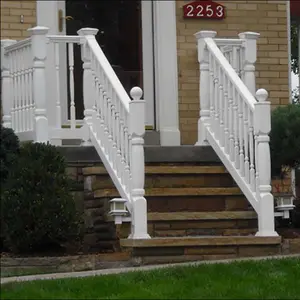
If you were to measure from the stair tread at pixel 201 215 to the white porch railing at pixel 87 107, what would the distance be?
0.41 m

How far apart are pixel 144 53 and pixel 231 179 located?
235cm

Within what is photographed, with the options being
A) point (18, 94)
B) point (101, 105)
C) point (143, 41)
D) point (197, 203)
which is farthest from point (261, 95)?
point (143, 41)

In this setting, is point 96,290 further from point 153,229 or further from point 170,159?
point 170,159

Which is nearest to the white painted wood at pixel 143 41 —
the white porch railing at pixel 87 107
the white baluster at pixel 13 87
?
the white porch railing at pixel 87 107

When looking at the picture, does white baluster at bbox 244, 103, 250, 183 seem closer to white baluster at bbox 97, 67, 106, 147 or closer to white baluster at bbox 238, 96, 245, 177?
white baluster at bbox 238, 96, 245, 177

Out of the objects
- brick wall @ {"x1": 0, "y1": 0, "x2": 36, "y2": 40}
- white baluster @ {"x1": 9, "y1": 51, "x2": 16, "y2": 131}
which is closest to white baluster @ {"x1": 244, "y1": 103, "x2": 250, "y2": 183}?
white baluster @ {"x1": 9, "y1": 51, "x2": 16, "y2": 131}

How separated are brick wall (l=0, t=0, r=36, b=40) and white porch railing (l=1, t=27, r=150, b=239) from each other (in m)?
0.33

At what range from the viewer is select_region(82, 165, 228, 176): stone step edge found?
32.1ft

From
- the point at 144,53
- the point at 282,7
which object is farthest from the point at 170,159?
the point at 282,7

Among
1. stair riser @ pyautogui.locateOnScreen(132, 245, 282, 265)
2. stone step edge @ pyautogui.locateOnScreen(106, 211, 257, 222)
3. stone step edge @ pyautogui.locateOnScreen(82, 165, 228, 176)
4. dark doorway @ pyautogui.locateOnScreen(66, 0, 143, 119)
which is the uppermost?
dark doorway @ pyautogui.locateOnScreen(66, 0, 143, 119)

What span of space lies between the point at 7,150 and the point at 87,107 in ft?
4.63

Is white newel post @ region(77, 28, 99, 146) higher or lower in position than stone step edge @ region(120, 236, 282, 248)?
higher

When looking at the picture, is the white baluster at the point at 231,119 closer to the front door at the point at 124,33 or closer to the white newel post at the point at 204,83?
the white newel post at the point at 204,83

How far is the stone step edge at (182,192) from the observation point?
9555 millimetres
